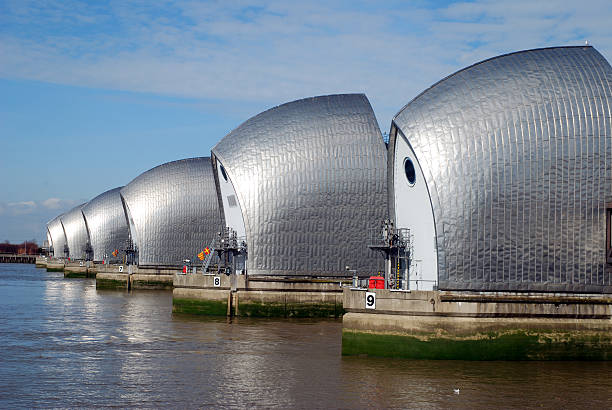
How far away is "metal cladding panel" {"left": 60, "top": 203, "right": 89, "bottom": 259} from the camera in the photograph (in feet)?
434

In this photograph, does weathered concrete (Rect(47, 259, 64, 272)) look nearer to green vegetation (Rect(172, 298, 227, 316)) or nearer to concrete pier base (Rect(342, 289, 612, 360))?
green vegetation (Rect(172, 298, 227, 316))

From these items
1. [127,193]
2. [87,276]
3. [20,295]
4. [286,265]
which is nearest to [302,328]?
[286,265]

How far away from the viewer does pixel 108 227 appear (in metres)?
107

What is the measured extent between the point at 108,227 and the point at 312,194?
59.8 meters

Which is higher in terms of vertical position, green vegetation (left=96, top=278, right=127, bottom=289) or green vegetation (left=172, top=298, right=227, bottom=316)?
green vegetation (left=96, top=278, right=127, bottom=289)

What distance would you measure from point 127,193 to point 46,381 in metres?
59.2

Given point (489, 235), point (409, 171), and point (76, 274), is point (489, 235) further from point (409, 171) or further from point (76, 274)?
point (76, 274)

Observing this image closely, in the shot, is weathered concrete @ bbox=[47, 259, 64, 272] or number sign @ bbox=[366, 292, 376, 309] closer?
number sign @ bbox=[366, 292, 376, 309]

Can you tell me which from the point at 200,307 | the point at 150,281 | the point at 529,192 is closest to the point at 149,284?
the point at 150,281

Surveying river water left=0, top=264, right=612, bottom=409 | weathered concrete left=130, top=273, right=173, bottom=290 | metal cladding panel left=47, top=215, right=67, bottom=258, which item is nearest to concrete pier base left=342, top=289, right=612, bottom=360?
river water left=0, top=264, right=612, bottom=409

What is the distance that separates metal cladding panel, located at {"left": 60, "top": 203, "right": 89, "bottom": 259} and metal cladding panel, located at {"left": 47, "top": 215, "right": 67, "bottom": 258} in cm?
2046

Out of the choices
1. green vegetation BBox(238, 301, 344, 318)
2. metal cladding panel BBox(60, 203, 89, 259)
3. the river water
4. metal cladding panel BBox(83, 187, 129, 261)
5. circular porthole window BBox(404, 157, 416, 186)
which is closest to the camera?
the river water

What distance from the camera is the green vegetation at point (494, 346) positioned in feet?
105

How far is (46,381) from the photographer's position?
27812mm
